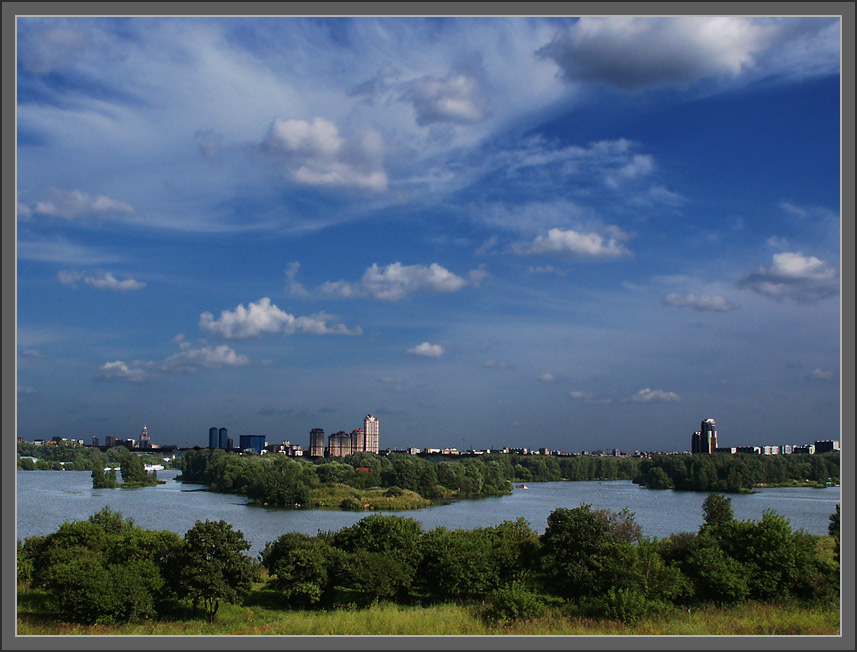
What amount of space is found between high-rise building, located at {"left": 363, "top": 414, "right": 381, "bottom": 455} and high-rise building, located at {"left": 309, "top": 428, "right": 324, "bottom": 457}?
13.8 feet

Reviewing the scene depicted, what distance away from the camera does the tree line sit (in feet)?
27.8

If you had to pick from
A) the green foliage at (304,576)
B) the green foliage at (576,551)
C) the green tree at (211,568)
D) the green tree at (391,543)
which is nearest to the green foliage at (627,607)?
the green foliage at (576,551)

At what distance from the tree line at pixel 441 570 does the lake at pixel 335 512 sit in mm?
6346

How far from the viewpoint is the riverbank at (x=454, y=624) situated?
296 inches

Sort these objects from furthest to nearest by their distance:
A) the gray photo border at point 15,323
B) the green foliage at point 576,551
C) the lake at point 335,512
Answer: the lake at point 335,512, the green foliage at point 576,551, the gray photo border at point 15,323

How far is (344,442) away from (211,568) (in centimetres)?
5433

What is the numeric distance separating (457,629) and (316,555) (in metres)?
2.96

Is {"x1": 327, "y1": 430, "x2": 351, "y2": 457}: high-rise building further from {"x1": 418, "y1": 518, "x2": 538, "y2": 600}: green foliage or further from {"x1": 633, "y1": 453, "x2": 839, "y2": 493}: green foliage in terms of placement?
{"x1": 418, "y1": 518, "x2": 538, "y2": 600}: green foliage

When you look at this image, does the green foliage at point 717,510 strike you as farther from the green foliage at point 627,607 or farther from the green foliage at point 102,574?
the green foliage at point 102,574

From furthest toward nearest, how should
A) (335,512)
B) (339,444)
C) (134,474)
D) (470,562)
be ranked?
(339,444)
(134,474)
(335,512)
(470,562)

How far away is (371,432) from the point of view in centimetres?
6644

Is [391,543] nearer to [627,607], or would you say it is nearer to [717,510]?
[627,607]

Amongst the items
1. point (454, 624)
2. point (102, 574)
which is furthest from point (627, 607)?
point (102, 574)

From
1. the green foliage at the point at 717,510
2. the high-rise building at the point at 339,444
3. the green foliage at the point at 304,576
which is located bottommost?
the high-rise building at the point at 339,444
